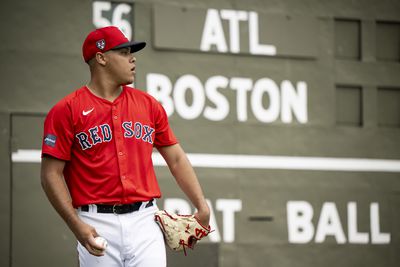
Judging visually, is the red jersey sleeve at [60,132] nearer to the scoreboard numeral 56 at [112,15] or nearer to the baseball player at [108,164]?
the baseball player at [108,164]

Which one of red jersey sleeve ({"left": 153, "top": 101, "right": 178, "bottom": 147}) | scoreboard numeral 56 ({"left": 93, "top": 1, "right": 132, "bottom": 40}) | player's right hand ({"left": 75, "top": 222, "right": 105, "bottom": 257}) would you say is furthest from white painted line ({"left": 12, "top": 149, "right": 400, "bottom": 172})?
player's right hand ({"left": 75, "top": 222, "right": 105, "bottom": 257})

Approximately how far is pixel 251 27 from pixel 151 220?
2.72 m

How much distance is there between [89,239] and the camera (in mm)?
3582

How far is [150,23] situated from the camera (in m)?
5.96

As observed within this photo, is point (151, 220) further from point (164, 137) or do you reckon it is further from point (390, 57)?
point (390, 57)

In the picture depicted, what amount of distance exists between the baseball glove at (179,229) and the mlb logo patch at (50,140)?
0.56m

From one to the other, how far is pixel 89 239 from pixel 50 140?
45cm

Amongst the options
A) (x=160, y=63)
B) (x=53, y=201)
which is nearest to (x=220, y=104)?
(x=160, y=63)

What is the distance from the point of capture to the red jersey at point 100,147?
374 cm

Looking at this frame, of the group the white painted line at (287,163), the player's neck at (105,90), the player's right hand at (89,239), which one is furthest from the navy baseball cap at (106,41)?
the white painted line at (287,163)

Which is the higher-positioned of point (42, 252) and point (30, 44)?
point (30, 44)

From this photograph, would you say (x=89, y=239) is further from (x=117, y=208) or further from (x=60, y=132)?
(x=60, y=132)

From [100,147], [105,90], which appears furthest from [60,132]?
[105,90]

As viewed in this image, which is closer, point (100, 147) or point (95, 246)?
point (95, 246)
